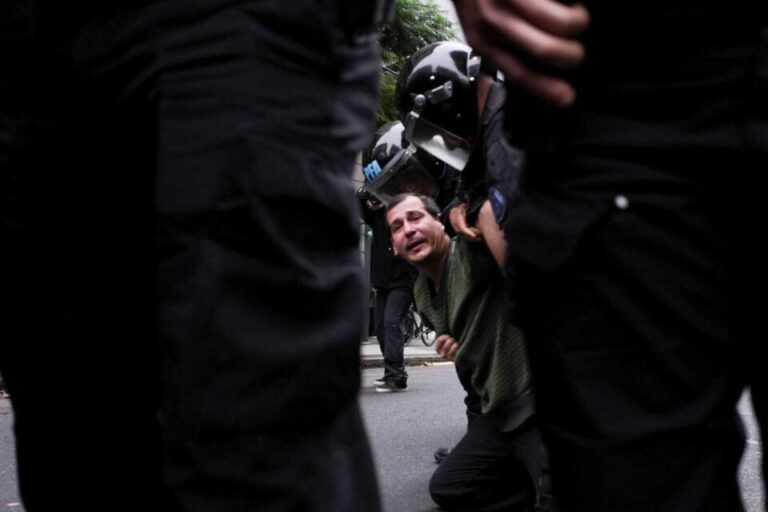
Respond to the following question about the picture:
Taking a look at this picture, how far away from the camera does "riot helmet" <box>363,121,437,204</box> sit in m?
4.09

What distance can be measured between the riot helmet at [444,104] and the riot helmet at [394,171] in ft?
1.42

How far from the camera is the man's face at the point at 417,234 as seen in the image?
3.70m

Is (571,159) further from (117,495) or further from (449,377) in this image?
(449,377)

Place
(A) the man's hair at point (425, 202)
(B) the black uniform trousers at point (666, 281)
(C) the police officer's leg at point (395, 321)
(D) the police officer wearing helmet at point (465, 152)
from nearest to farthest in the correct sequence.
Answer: (B) the black uniform trousers at point (666, 281)
(D) the police officer wearing helmet at point (465, 152)
(A) the man's hair at point (425, 202)
(C) the police officer's leg at point (395, 321)

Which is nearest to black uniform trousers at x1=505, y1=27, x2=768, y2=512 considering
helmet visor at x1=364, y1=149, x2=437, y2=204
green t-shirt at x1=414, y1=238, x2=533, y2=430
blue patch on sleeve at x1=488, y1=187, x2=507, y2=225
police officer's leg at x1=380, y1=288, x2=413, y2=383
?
blue patch on sleeve at x1=488, y1=187, x2=507, y2=225

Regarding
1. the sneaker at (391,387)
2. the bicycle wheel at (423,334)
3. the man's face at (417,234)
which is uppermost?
the man's face at (417,234)

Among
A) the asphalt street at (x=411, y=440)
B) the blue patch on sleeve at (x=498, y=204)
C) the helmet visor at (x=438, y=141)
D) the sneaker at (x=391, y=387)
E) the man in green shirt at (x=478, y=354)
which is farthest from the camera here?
the sneaker at (x=391, y=387)

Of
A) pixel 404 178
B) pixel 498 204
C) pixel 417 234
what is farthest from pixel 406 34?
pixel 498 204

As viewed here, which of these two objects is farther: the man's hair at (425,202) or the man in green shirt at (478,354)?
the man's hair at (425,202)

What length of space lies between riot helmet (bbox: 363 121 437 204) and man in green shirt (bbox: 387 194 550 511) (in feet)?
0.29

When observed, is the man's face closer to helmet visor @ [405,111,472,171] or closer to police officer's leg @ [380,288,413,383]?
helmet visor @ [405,111,472,171]

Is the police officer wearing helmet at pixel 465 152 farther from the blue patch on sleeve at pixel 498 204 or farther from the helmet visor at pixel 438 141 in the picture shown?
the blue patch on sleeve at pixel 498 204

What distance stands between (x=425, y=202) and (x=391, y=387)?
3725 mm

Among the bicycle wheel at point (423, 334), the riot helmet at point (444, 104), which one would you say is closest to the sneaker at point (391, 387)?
the riot helmet at point (444, 104)
